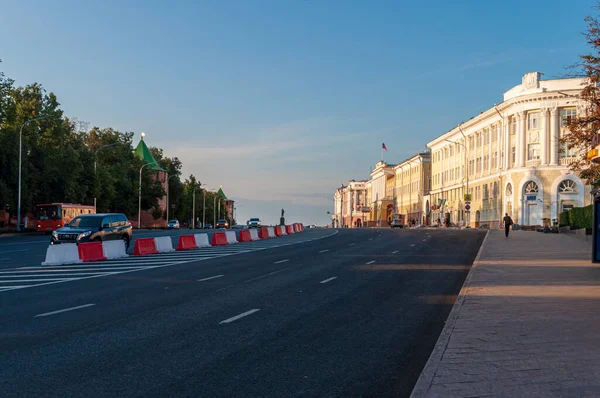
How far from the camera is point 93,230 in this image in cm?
2892

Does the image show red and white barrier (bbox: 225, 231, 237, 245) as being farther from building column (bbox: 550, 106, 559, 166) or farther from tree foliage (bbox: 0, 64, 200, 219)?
building column (bbox: 550, 106, 559, 166)

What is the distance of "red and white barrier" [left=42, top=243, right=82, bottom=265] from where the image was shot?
77.7 feet

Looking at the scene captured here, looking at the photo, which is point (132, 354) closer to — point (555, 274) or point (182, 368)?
point (182, 368)

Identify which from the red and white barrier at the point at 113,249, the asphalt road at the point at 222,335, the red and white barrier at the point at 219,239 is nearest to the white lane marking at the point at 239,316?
the asphalt road at the point at 222,335

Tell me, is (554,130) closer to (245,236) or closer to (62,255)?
(245,236)

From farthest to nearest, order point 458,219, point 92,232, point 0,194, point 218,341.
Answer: point 458,219, point 0,194, point 92,232, point 218,341

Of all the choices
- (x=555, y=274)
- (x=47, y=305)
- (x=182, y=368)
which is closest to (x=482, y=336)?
(x=182, y=368)

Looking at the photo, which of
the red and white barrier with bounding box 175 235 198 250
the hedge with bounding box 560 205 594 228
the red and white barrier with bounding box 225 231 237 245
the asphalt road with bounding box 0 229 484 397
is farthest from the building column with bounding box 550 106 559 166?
the asphalt road with bounding box 0 229 484 397

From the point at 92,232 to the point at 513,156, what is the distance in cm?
6828

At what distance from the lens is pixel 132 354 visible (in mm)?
8305

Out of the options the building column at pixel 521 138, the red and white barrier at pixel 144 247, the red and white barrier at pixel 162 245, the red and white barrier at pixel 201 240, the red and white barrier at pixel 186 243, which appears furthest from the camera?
the building column at pixel 521 138

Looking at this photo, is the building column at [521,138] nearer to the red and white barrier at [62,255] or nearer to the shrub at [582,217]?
the shrub at [582,217]

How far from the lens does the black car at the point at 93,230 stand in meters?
28.5

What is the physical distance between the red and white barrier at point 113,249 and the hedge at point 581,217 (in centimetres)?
2772
